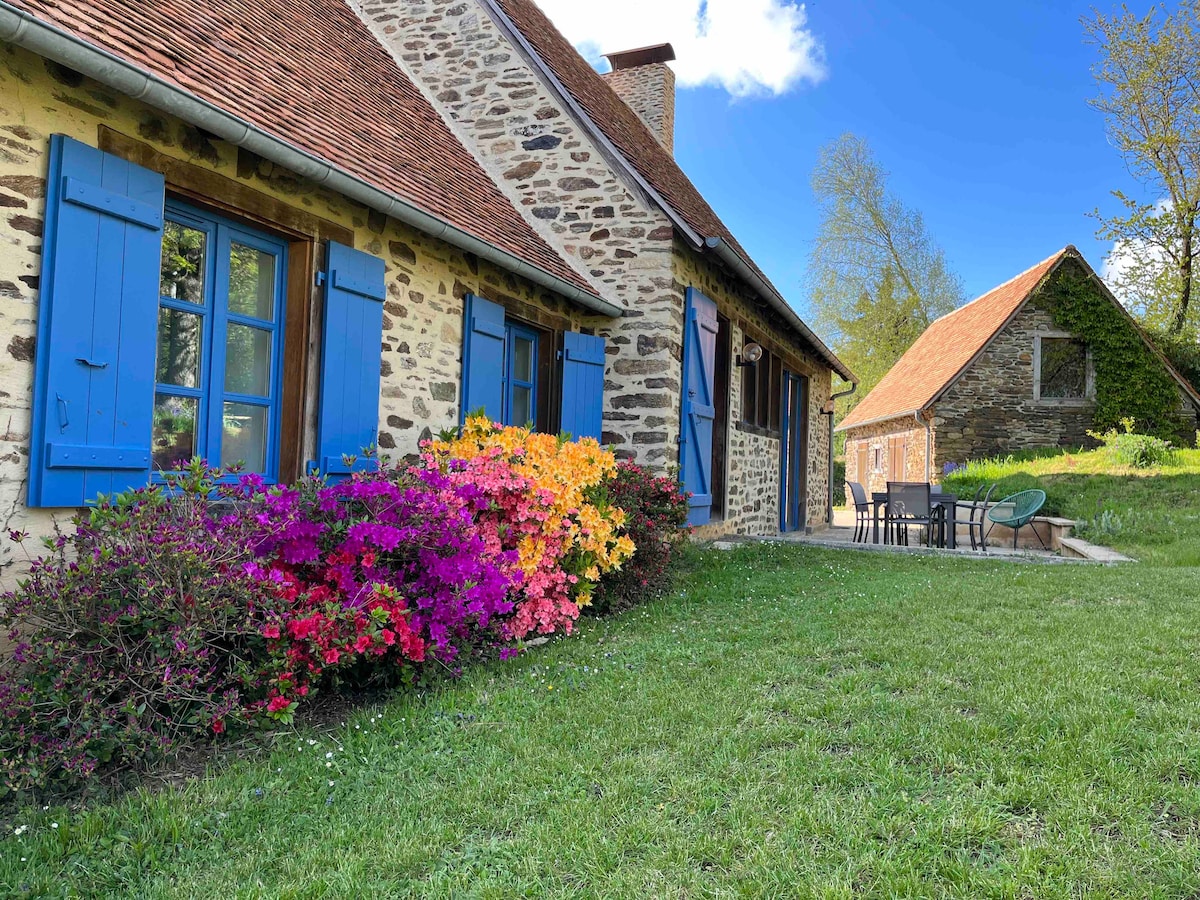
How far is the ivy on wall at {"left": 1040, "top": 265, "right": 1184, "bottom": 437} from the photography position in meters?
16.8

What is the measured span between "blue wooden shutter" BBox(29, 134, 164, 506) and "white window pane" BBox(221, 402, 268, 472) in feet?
2.01

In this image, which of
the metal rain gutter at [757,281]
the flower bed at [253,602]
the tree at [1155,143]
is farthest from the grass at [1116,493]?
the flower bed at [253,602]

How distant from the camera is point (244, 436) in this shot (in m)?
4.40

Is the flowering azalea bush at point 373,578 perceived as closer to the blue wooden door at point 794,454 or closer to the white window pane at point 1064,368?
the blue wooden door at point 794,454

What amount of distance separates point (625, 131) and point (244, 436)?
6752mm

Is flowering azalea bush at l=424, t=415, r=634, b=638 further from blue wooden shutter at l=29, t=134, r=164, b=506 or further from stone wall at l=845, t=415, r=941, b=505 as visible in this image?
stone wall at l=845, t=415, r=941, b=505

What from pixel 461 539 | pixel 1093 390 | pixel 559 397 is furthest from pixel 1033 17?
pixel 461 539

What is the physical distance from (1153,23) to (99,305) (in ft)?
76.7

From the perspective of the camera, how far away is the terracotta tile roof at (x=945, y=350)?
57.6 ft

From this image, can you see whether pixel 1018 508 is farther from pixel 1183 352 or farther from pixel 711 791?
pixel 1183 352

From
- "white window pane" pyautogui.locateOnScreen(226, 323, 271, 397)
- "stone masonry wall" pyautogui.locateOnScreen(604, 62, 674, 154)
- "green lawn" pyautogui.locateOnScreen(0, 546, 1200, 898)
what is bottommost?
"green lawn" pyautogui.locateOnScreen(0, 546, 1200, 898)

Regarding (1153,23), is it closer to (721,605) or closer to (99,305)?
(721,605)

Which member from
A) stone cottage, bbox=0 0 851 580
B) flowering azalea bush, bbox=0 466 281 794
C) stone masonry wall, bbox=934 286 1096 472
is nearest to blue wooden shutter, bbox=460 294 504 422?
stone cottage, bbox=0 0 851 580

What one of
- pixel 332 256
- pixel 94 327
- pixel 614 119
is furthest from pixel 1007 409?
pixel 94 327
